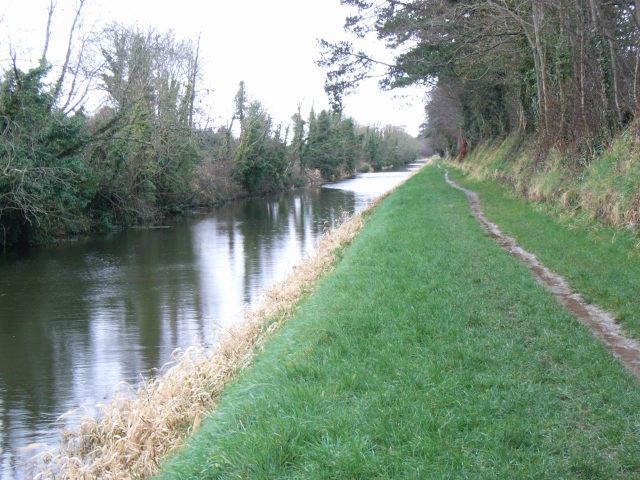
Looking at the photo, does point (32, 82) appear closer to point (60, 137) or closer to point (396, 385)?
point (60, 137)

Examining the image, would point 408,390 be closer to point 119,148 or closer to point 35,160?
point 35,160

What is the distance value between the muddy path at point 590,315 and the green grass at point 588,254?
0.10 meters

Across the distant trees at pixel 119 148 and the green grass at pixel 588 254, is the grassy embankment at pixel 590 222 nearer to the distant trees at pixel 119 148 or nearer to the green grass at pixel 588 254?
the green grass at pixel 588 254

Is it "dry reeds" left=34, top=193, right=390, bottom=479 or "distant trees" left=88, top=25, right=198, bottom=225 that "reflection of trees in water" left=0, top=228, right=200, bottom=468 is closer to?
"dry reeds" left=34, top=193, right=390, bottom=479

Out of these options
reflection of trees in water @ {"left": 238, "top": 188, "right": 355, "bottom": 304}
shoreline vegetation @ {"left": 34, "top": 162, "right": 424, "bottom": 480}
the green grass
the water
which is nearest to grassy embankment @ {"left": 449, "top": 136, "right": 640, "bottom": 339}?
the green grass

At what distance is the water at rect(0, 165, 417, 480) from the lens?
33.3 ft

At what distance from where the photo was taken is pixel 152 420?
7.02 metres

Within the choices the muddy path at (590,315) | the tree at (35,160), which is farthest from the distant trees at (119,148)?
the muddy path at (590,315)

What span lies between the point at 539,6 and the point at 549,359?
680 inches

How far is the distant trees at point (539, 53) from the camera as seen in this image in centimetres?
1728

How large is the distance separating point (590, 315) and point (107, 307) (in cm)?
1179

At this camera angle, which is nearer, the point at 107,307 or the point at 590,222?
the point at 590,222

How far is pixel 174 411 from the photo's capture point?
283 inches

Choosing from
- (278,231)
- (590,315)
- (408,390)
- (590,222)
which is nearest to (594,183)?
(590,222)
